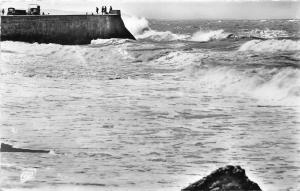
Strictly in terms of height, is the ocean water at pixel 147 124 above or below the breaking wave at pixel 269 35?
above

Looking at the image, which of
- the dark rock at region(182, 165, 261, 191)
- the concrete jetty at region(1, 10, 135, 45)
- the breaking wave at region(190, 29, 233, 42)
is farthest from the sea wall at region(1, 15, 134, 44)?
the dark rock at region(182, 165, 261, 191)

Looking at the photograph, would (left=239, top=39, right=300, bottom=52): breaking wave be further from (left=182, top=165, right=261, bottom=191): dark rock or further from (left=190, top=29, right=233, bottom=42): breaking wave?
(left=182, top=165, right=261, bottom=191): dark rock

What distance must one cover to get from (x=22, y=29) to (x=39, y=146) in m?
→ 19.5

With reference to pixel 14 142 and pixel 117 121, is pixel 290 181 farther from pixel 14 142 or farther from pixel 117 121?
pixel 14 142

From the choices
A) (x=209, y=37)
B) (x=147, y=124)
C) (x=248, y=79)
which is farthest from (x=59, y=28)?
(x=147, y=124)

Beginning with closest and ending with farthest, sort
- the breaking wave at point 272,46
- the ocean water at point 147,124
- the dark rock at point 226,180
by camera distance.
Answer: the dark rock at point 226,180 < the ocean water at point 147,124 < the breaking wave at point 272,46

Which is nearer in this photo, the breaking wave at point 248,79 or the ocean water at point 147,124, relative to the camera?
the ocean water at point 147,124

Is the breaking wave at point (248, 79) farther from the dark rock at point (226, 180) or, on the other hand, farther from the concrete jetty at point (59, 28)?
the concrete jetty at point (59, 28)

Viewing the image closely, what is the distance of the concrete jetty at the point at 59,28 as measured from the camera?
2908cm

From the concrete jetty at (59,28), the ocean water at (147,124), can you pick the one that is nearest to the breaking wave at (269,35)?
the concrete jetty at (59,28)

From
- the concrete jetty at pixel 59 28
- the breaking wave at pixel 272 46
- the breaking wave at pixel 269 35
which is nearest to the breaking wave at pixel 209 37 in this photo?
the breaking wave at pixel 269 35

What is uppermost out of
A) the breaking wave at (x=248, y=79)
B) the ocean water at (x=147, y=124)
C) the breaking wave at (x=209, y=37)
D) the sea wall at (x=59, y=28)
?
the sea wall at (x=59, y=28)

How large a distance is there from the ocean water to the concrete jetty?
10181 millimetres

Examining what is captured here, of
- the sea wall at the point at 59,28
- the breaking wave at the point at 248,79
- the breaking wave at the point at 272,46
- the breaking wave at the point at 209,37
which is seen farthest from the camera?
the breaking wave at the point at 209,37
